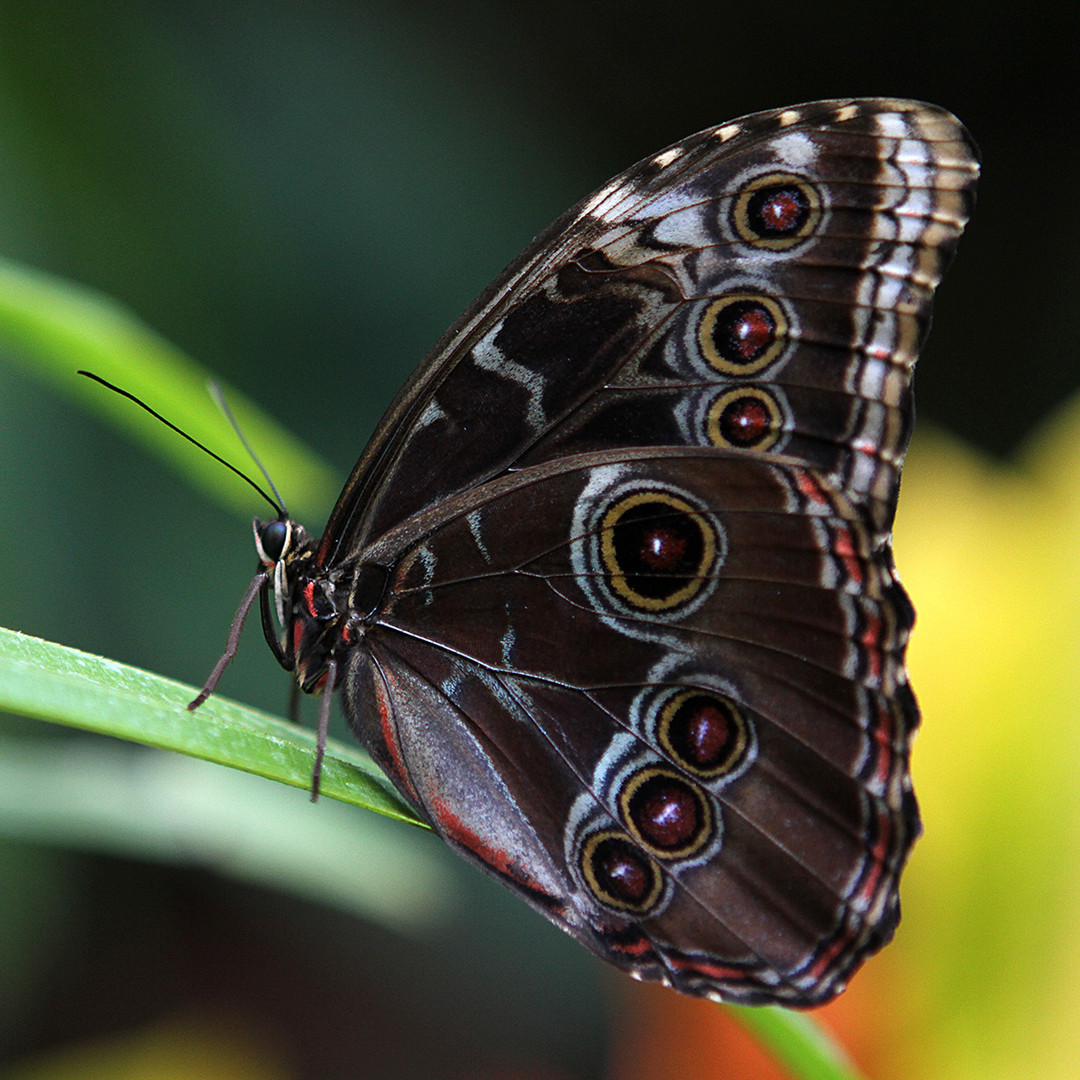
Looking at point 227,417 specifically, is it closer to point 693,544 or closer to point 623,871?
point 693,544

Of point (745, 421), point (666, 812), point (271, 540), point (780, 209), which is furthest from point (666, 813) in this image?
point (780, 209)

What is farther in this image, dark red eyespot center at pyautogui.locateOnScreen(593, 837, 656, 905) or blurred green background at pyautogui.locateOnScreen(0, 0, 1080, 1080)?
blurred green background at pyautogui.locateOnScreen(0, 0, 1080, 1080)

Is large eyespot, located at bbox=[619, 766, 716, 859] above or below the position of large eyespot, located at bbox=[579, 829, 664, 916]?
above

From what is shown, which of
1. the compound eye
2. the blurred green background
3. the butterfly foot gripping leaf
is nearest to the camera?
the butterfly foot gripping leaf

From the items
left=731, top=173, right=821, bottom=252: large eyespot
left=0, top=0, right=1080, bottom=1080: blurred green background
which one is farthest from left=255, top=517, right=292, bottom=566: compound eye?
left=0, top=0, right=1080, bottom=1080: blurred green background

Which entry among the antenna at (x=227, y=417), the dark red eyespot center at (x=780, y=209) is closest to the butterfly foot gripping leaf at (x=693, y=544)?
the dark red eyespot center at (x=780, y=209)

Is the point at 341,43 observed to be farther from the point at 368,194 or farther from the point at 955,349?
the point at 955,349

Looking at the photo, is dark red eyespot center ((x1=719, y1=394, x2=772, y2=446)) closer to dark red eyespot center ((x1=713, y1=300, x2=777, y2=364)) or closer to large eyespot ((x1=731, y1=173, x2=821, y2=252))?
Result: dark red eyespot center ((x1=713, y1=300, x2=777, y2=364))
